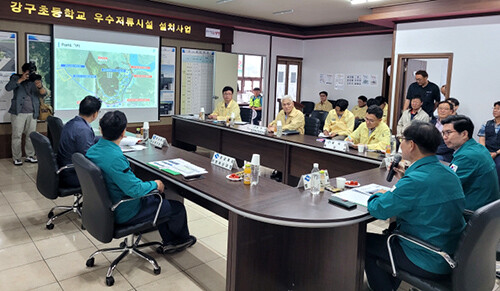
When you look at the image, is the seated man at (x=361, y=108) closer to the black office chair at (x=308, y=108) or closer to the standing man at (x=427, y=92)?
the black office chair at (x=308, y=108)

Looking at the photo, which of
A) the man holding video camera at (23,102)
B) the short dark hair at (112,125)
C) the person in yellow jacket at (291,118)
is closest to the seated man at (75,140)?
the short dark hair at (112,125)

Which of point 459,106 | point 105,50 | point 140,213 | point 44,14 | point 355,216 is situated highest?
point 44,14

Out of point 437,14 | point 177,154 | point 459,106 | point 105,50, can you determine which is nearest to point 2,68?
point 105,50

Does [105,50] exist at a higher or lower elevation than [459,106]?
higher

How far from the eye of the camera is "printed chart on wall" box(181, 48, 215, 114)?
7859mm

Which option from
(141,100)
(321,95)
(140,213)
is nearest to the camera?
(140,213)

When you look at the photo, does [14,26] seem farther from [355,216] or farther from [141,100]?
[355,216]

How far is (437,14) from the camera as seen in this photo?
5820mm

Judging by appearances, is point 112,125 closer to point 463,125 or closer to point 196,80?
point 463,125

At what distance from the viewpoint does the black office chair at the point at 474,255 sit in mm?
1769

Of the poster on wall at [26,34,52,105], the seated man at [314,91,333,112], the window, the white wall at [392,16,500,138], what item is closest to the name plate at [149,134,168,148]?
the poster on wall at [26,34,52,105]

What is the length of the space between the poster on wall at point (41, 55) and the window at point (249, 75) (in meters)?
4.50

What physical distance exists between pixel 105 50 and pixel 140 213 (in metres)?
4.93

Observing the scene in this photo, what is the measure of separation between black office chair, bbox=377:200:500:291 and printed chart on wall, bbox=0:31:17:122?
5.97m
